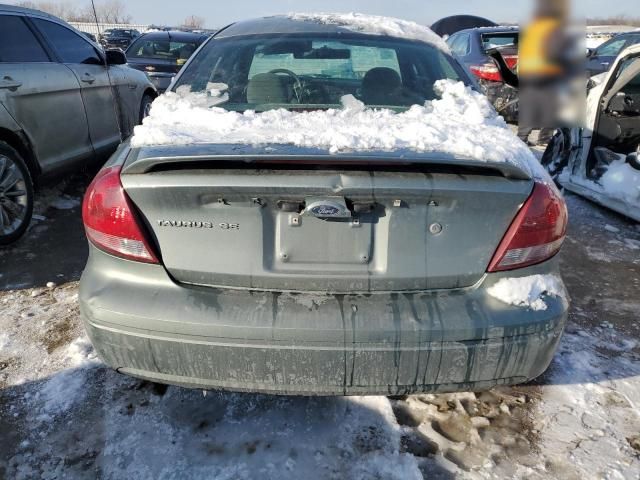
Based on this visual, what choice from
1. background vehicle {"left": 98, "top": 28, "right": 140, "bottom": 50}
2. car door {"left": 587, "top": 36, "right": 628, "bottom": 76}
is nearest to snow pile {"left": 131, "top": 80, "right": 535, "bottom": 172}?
car door {"left": 587, "top": 36, "right": 628, "bottom": 76}

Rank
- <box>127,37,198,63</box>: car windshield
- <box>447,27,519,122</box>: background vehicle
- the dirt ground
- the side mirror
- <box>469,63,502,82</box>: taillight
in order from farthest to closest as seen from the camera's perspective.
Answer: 1. <box>127,37,198,63</box>: car windshield
2. <box>469,63,502,82</box>: taillight
3. <box>447,27,519,122</box>: background vehicle
4. the side mirror
5. the dirt ground

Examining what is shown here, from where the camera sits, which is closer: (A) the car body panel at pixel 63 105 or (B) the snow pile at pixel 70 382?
(B) the snow pile at pixel 70 382

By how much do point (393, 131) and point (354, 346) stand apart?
0.83 m

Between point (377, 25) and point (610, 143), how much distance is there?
318 centimetres

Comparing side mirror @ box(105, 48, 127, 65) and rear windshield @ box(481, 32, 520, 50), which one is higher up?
side mirror @ box(105, 48, 127, 65)

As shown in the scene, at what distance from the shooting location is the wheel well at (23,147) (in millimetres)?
4047

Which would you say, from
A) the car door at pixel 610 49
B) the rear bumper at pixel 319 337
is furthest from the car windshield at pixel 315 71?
the car door at pixel 610 49

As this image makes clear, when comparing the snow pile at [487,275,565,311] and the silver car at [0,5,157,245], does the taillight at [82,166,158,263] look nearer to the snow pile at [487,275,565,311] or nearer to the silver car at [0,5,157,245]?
the snow pile at [487,275,565,311]

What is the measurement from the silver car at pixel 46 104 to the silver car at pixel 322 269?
2581mm

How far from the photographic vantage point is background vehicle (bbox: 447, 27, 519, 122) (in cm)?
783

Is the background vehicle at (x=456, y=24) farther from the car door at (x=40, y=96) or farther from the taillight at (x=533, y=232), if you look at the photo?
the taillight at (x=533, y=232)

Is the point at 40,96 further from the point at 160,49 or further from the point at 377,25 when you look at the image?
the point at 160,49

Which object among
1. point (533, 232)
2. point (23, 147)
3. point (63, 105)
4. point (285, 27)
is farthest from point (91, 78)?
point (533, 232)

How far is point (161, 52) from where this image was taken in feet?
34.6
